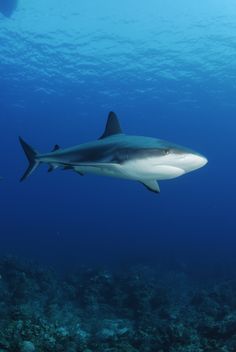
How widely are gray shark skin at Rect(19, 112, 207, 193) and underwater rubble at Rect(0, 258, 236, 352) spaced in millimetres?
3649

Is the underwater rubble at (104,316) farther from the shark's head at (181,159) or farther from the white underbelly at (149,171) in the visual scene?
the shark's head at (181,159)

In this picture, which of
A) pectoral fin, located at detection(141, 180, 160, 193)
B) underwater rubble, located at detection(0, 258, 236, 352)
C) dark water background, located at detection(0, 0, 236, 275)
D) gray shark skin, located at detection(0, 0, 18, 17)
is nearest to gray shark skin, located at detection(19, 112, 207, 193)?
pectoral fin, located at detection(141, 180, 160, 193)

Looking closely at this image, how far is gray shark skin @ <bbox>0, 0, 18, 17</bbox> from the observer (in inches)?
1420

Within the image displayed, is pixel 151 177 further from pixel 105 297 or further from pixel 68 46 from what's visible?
pixel 68 46

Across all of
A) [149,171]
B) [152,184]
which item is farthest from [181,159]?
[152,184]

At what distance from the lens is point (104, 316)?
44.8ft

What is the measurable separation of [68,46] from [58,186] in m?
90.3

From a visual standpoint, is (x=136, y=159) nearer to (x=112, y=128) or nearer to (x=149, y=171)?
(x=149, y=171)

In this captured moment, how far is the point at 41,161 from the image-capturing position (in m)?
8.81

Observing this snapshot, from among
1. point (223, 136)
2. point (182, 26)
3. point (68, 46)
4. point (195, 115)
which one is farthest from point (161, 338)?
point (223, 136)

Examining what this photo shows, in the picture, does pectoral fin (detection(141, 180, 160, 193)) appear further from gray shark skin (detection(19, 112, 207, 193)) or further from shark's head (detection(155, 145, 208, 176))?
shark's head (detection(155, 145, 208, 176))

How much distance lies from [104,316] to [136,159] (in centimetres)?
984

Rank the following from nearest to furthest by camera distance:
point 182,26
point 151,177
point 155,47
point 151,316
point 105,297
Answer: point 151,177
point 151,316
point 105,297
point 182,26
point 155,47

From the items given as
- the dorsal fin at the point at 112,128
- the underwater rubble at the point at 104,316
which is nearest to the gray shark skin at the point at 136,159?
the dorsal fin at the point at 112,128
